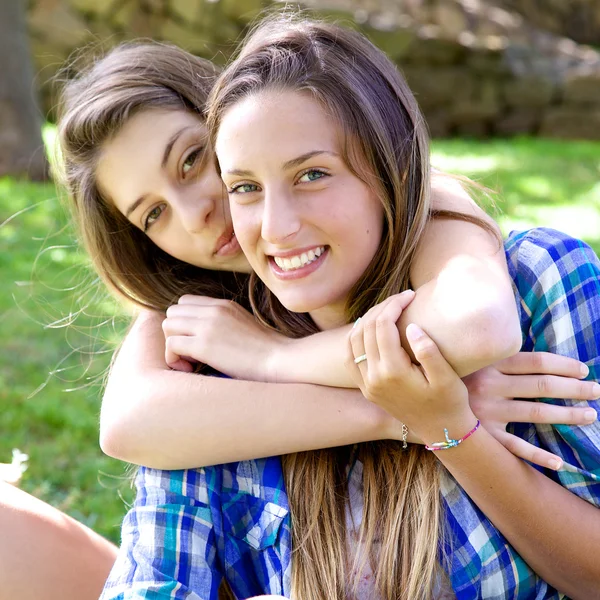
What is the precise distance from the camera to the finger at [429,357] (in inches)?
67.0

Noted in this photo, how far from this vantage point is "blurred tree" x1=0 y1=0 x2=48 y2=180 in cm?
793

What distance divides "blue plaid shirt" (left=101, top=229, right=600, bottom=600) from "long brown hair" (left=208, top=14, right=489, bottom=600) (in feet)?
0.20

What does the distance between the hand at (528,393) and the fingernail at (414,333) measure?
11.2 inches

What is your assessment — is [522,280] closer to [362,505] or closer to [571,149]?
[362,505]

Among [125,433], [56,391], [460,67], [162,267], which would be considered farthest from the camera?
[460,67]

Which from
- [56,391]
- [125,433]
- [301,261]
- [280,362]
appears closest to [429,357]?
[301,261]

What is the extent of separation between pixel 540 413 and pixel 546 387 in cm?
6

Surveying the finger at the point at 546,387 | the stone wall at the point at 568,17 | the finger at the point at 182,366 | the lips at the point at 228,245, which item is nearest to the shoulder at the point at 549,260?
the finger at the point at 546,387

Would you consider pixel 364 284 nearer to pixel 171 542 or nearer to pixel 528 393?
pixel 528 393

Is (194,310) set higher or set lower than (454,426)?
lower

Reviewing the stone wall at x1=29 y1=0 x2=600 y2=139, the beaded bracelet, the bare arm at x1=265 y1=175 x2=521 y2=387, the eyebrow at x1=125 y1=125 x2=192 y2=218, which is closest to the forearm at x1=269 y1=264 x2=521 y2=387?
the bare arm at x1=265 y1=175 x2=521 y2=387

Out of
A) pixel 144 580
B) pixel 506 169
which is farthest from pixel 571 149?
pixel 144 580

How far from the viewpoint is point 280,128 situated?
6.34 ft

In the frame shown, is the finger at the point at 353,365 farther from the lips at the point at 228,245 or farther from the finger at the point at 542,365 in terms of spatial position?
the lips at the point at 228,245
